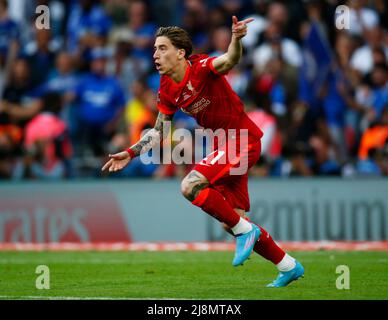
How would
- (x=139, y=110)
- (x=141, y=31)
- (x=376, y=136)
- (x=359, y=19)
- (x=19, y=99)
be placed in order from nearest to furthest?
1. (x=376, y=136)
2. (x=139, y=110)
3. (x=359, y=19)
4. (x=19, y=99)
5. (x=141, y=31)

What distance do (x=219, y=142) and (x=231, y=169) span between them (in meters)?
0.40

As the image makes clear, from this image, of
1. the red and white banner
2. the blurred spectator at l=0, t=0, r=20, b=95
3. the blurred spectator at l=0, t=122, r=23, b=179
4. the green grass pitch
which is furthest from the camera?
the blurred spectator at l=0, t=0, r=20, b=95

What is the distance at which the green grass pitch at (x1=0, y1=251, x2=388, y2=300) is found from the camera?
920 cm

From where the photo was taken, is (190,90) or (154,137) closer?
(190,90)

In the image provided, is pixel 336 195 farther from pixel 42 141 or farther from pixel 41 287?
pixel 41 287

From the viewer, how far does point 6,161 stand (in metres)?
17.2

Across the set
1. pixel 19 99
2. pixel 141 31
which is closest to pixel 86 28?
pixel 141 31

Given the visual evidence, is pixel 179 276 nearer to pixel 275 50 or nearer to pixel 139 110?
pixel 139 110

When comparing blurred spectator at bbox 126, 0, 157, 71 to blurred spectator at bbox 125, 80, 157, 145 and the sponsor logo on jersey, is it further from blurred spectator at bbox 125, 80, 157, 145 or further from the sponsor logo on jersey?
the sponsor logo on jersey

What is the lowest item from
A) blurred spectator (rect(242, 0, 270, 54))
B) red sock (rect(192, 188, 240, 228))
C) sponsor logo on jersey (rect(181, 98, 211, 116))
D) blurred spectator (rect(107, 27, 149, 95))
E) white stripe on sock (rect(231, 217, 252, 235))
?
white stripe on sock (rect(231, 217, 252, 235))

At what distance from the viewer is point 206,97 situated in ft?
31.5

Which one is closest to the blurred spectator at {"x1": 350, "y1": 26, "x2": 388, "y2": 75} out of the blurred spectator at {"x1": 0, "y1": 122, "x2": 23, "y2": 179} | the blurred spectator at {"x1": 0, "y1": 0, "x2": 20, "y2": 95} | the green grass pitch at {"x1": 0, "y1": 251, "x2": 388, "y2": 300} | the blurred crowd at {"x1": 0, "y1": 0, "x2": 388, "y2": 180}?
the blurred crowd at {"x1": 0, "y1": 0, "x2": 388, "y2": 180}

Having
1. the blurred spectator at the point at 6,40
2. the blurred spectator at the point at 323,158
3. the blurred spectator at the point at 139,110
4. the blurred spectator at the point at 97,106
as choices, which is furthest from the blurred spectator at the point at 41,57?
the blurred spectator at the point at 323,158
